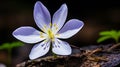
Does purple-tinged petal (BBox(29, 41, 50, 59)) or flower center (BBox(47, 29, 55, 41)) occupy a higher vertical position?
flower center (BBox(47, 29, 55, 41))

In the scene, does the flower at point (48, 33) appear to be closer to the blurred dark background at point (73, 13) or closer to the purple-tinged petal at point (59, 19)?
the purple-tinged petal at point (59, 19)

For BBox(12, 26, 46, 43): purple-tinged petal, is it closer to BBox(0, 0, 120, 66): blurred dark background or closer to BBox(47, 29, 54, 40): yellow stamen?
BBox(47, 29, 54, 40): yellow stamen

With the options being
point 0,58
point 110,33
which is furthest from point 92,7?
point 110,33

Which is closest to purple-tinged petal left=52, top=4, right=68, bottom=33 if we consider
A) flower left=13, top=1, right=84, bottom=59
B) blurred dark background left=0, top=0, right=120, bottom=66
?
flower left=13, top=1, right=84, bottom=59

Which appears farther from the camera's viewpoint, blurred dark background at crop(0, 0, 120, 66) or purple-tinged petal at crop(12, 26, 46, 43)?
blurred dark background at crop(0, 0, 120, 66)

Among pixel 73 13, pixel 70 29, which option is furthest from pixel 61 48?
pixel 73 13

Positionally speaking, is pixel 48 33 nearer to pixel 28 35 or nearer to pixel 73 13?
pixel 28 35

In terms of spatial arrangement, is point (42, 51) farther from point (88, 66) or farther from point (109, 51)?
point (109, 51)

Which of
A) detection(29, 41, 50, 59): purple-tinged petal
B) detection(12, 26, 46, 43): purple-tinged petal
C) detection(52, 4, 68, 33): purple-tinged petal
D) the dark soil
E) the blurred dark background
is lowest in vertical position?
the dark soil
